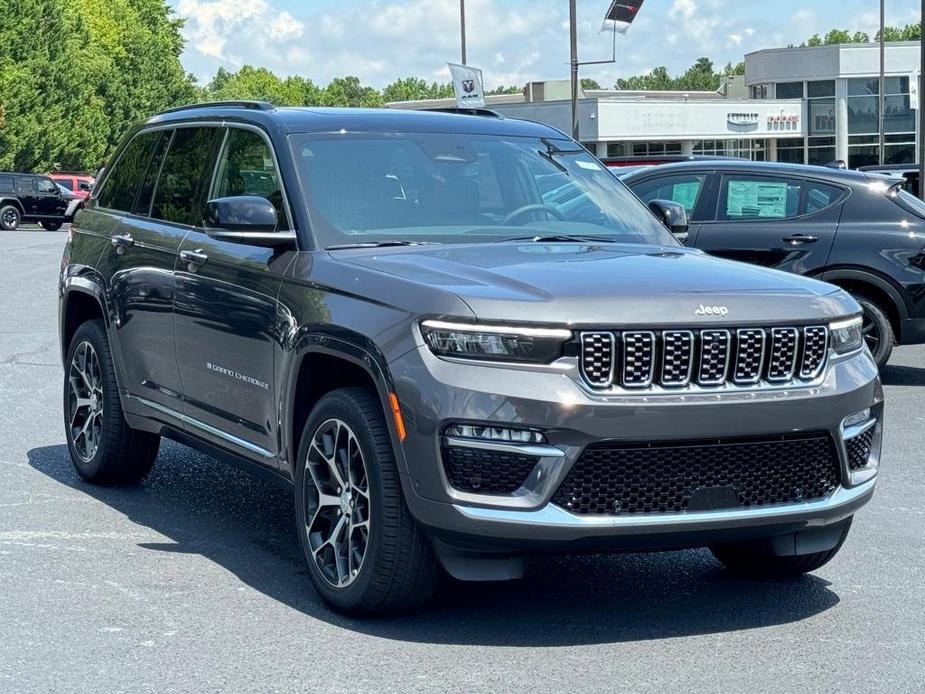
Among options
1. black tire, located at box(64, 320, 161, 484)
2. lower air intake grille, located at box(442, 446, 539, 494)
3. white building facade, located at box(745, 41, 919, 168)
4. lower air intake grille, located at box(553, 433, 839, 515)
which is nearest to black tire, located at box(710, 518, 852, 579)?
lower air intake grille, located at box(553, 433, 839, 515)

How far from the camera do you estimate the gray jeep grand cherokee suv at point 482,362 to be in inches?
193

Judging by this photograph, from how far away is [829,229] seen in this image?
40.4 feet

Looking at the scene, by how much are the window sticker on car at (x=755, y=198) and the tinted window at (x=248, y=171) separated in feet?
21.5

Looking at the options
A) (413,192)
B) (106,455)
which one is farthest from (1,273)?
(413,192)

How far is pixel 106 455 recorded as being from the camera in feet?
25.5

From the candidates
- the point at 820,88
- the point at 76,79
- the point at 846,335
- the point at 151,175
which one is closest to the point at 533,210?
the point at 846,335

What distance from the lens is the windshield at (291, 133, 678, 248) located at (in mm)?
6148

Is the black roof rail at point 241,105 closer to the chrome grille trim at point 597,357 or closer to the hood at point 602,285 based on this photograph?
the hood at point 602,285

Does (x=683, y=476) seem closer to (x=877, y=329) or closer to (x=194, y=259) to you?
(x=194, y=259)

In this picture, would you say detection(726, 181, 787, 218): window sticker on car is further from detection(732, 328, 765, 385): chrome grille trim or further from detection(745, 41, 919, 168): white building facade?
detection(745, 41, 919, 168): white building facade

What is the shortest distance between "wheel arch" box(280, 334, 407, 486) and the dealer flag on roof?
26067 millimetres

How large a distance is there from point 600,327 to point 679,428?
404 millimetres

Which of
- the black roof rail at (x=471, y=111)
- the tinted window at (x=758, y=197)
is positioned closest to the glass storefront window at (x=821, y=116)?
the tinted window at (x=758, y=197)

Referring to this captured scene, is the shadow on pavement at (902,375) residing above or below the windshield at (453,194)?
below
